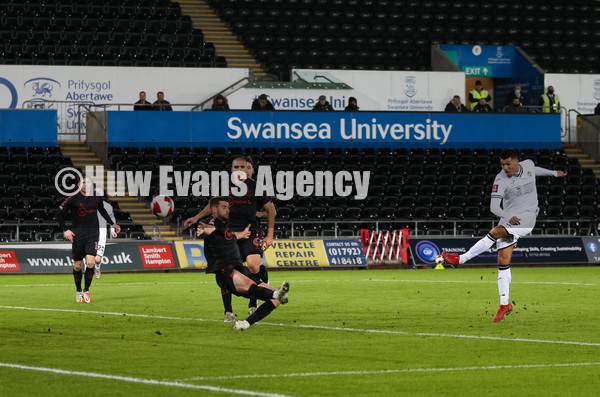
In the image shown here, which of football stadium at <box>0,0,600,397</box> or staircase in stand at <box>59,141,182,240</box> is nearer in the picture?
football stadium at <box>0,0,600,397</box>

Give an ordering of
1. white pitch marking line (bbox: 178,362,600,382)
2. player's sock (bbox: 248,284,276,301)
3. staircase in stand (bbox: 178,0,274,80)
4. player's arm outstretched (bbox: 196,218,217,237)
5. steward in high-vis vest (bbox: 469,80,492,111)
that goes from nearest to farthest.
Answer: white pitch marking line (bbox: 178,362,600,382), player's sock (bbox: 248,284,276,301), player's arm outstretched (bbox: 196,218,217,237), steward in high-vis vest (bbox: 469,80,492,111), staircase in stand (bbox: 178,0,274,80)

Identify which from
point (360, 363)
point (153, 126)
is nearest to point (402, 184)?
point (153, 126)

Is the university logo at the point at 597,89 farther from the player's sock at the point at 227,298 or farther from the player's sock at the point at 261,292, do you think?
the player's sock at the point at 261,292

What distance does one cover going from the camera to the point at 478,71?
172ft

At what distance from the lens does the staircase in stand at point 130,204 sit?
129ft

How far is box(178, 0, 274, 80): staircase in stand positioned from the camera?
48.5 m

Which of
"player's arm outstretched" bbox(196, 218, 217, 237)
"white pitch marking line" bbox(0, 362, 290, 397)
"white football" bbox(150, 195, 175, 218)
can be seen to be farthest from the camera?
"white football" bbox(150, 195, 175, 218)

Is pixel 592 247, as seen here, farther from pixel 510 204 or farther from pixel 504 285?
pixel 504 285

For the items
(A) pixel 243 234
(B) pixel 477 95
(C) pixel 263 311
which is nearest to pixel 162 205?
(B) pixel 477 95

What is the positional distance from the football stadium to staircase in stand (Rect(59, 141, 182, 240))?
11 centimetres

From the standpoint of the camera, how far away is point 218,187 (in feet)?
137

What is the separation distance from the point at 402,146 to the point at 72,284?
20.1 meters

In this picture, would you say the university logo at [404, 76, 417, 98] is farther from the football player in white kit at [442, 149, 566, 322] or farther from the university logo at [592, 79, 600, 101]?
the football player in white kit at [442, 149, 566, 322]

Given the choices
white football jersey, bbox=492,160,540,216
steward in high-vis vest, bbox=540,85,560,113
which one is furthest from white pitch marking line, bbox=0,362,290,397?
steward in high-vis vest, bbox=540,85,560,113
